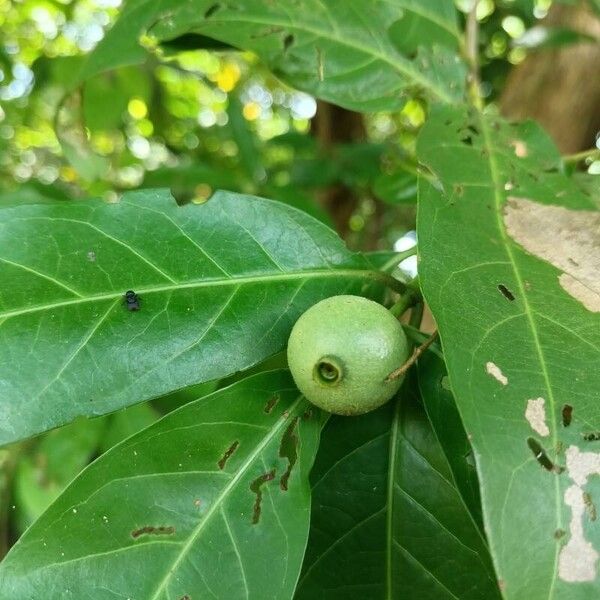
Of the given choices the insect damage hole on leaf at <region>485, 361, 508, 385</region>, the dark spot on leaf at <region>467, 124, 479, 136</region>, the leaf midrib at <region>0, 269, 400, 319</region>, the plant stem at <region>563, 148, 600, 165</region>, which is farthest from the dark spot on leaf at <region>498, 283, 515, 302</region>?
the plant stem at <region>563, 148, 600, 165</region>

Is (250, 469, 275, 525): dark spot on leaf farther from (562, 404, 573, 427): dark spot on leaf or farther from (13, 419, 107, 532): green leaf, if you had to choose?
(13, 419, 107, 532): green leaf

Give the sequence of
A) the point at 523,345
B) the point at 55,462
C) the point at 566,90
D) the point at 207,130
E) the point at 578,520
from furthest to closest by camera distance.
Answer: the point at 207,130, the point at 566,90, the point at 55,462, the point at 523,345, the point at 578,520

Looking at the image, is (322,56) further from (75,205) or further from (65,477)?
(65,477)

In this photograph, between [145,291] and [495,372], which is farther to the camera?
[145,291]

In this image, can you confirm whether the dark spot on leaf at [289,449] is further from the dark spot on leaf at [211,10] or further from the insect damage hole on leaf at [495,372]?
the dark spot on leaf at [211,10]

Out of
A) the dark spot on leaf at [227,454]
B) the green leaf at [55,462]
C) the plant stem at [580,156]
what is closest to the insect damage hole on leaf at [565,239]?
the plant stem at [580,156]

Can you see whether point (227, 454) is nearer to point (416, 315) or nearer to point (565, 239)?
point (416, 315)

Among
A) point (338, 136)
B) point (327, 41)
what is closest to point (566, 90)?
point (338, 136)
